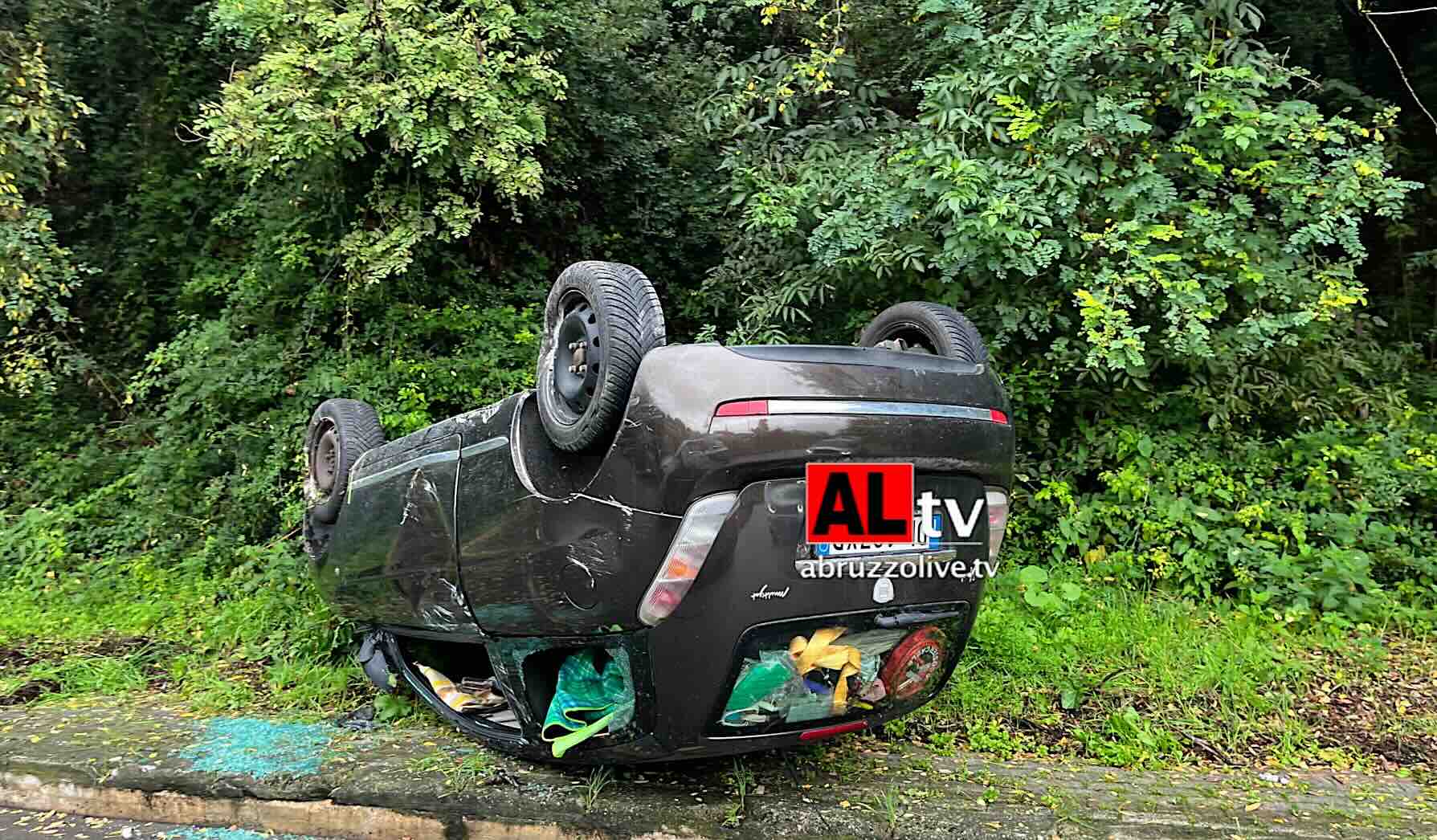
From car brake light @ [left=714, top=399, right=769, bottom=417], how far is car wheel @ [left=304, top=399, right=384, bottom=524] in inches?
92.7

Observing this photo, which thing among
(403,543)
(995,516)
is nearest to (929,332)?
(995,516)

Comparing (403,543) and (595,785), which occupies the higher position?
(403,543)

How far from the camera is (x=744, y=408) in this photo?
2.31m

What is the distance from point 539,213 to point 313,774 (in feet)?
16.0

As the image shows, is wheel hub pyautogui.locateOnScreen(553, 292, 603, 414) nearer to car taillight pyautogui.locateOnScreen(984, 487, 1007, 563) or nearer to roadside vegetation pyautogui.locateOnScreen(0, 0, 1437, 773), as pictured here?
car taillight pyautogui.locateOnScreen(984, 487, 1007, 563)

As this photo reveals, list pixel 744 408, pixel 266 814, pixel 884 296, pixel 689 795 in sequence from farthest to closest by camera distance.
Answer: pixel 884 296 < pixel 266 814 < pixel 689 795 < pixel 744 408

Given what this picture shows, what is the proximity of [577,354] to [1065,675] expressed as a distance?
2.54 metres

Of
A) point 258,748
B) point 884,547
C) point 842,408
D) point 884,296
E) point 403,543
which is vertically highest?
point 884,296

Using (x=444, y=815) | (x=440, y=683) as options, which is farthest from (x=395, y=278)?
(x=444, y=815)

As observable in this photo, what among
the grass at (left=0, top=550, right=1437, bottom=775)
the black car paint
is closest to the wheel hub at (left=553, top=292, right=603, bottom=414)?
the black car paint

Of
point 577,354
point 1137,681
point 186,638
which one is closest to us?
point 577,354

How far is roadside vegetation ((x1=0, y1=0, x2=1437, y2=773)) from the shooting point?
164 inches

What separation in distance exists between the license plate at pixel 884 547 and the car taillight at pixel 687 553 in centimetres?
29

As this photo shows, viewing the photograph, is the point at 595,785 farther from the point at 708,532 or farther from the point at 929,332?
the point at 929,332
